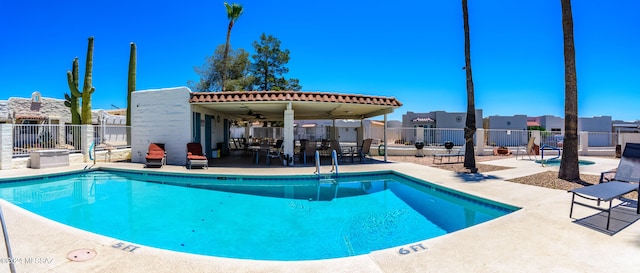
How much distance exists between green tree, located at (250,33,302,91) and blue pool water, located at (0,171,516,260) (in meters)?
15.9

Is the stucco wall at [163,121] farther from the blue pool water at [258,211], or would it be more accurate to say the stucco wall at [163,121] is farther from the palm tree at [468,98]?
the palm tree at [468,98]

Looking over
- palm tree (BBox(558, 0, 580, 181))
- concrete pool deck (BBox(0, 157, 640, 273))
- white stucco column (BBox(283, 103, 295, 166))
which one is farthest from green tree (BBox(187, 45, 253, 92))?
concrete pool deck (BBox(0, 157, 640, 273))

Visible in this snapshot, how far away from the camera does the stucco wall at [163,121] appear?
12875 mm

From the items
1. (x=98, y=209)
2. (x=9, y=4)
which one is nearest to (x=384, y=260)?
(x=98, y=209)

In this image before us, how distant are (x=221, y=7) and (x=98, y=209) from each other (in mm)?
22975

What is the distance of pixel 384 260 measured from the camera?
3336 millimetres

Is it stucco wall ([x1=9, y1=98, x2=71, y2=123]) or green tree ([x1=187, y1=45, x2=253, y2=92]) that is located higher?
green tree ([x1=187, y1=45, x2=253, y2=92])

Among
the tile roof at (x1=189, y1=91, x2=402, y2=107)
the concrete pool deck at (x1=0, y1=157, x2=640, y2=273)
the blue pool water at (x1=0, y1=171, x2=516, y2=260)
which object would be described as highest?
the tile roof at (x1=189, y1=91, x2=402, y2=107)

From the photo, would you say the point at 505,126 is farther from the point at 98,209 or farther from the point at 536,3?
the point at 98,209

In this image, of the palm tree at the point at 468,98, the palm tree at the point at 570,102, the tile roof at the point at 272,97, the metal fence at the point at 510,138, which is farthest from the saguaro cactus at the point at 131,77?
the metal fence at the point at 510,138

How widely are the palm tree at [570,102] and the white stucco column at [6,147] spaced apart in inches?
813

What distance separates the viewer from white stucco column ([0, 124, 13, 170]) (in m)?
11.5

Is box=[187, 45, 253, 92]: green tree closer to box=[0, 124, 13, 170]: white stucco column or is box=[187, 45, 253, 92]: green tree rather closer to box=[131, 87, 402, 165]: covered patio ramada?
box=[131, 87, 402, 165]: covered patio ramada

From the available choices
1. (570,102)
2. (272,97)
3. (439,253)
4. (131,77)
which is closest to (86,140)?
(131,77)
